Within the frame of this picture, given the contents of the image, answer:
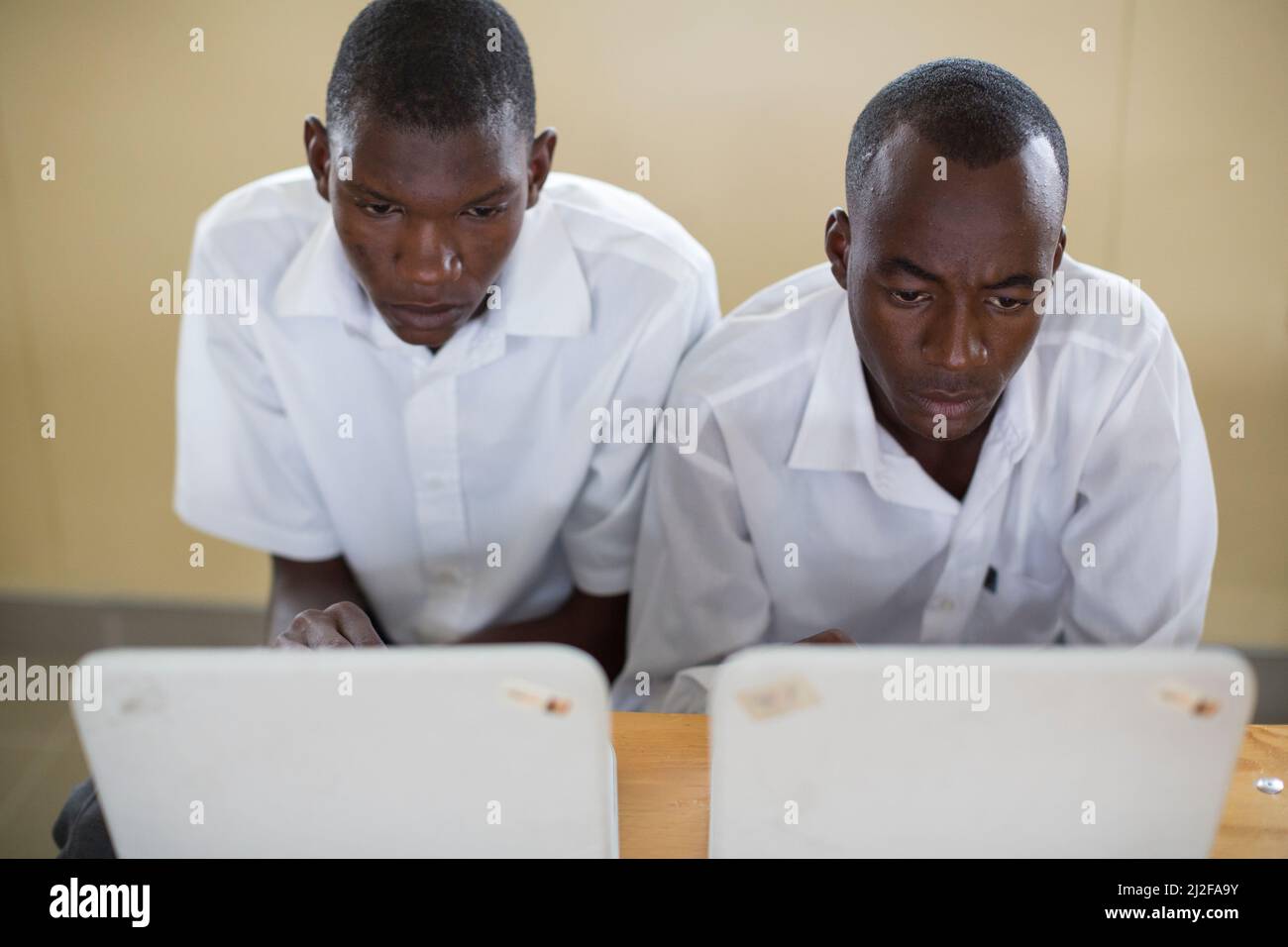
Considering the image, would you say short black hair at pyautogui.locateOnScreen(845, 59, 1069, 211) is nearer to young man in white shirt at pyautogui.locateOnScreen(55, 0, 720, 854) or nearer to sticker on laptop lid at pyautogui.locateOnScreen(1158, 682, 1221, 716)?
young man in white shirt at pyautogui.locateOnScreen(55, 0, 720, 854)

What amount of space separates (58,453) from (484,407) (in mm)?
1285

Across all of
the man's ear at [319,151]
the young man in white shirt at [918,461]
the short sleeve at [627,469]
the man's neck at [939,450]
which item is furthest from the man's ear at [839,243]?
the man's ear at [319,151]

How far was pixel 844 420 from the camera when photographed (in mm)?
1323

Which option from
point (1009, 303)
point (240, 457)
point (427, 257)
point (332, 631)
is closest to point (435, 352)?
point (427, 257)

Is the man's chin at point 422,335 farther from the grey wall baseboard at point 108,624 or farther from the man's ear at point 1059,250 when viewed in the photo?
the grey wall baseboard at point 108,624

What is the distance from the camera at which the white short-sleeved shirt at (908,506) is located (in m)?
1.28

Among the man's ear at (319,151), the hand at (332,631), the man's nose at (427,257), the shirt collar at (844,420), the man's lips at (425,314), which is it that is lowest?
the hand at (332,631)

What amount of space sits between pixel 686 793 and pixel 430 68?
0.71m

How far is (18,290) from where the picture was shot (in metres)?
2.22

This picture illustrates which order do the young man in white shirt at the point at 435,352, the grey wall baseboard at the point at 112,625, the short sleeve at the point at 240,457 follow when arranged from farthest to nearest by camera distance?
the grey wall baseboard at the point at 112,625, the short sleeve at the point at 240,457, the young man in white shirt at the point at 435,352

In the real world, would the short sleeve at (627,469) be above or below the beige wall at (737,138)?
below

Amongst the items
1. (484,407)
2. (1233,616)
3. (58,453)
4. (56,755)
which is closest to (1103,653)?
(484,407)

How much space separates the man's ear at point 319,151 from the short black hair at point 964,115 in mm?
548
